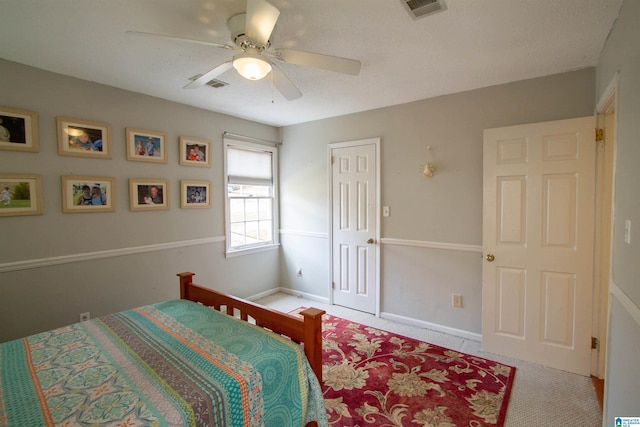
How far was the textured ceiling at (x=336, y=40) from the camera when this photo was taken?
1.65 meters

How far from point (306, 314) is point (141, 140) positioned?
99.3 inches

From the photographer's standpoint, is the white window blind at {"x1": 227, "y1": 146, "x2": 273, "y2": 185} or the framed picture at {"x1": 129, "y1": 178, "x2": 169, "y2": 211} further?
the white window blind at {"x1": 227, "y1": 146, "x2": 273, "y2": 185}

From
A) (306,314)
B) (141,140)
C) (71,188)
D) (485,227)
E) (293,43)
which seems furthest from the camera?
(141,140)

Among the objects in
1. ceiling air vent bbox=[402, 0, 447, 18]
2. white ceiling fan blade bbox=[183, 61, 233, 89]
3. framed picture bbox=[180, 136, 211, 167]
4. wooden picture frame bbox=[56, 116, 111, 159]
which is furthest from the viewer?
framed picture bbox=[180, 136, 211, 167]

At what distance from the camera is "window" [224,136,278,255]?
3.85 m

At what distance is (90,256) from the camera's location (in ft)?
8.79

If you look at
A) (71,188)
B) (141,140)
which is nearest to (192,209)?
(141,140)

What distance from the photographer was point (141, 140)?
2.98 m

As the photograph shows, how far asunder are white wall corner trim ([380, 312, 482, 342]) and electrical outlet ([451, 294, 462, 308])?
26cm

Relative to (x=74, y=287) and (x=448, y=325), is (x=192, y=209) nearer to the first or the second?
(x=74, y=287)

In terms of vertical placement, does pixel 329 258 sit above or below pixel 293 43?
below

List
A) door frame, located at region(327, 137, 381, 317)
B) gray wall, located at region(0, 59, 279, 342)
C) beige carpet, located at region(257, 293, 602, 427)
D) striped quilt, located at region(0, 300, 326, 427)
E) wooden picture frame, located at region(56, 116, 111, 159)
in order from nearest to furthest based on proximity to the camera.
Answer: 1. striped quilt, located at region(0, 300, 326, 427)
2. beige carpet, located at region(257, 293, 602, 427)
3. gray wall, located at region(0, 59, 279, 342)
4. wooden picture frame, located at region(56, 116, 111, 159)
5. door frame, located at region(327, 137, 381, 317)

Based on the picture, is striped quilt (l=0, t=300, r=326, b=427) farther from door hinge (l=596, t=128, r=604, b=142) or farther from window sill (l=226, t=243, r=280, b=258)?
door hinge (l=596, t=128, r=604, b=142)

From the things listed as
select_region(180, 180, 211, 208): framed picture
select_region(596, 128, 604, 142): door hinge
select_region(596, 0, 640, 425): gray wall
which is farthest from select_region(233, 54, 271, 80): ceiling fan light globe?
select_region(596, 128, 604, 142): door hinge
